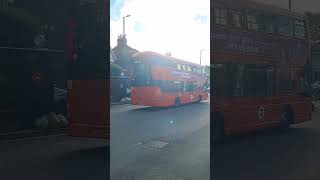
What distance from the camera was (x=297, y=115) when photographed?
3980 millimetres

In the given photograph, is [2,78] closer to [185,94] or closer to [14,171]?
[14,171]

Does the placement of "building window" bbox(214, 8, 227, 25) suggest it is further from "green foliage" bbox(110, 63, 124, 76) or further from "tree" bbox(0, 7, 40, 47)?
"tree" bbox(0, 7, 40, 47)

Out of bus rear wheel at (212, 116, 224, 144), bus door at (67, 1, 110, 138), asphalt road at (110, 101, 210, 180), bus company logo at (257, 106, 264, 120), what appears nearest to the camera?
asphalt road at (110, 101, 210, 180)

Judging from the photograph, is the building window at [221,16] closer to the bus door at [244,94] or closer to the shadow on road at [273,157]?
the bus door at [244,94]

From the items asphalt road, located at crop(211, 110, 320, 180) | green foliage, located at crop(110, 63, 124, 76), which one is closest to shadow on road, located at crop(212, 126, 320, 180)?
asphalt road, located at crop(211, 110, 320, 180)

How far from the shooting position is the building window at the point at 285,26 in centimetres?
378

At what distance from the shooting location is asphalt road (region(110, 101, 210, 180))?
2.66 m

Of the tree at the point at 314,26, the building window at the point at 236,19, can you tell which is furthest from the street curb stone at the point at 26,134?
the tree at the point at 314,26

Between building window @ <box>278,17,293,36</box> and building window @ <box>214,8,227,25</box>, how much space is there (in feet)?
1.91

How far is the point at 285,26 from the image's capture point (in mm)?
3988

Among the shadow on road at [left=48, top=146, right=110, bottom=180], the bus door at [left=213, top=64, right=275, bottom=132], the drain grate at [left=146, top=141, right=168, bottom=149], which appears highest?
the bus door at [left=213, top=64, right=275, bottom=132]

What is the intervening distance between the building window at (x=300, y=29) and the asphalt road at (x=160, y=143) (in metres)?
1.37

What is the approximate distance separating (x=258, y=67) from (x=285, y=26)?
51cm

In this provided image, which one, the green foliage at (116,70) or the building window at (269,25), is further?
the building window at (269,25)
